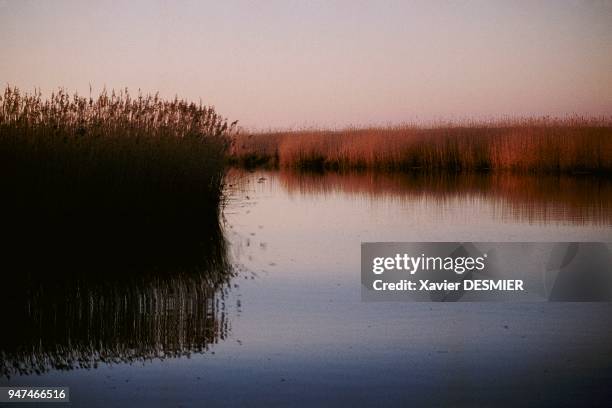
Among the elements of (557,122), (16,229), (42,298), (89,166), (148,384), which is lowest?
(148,384)

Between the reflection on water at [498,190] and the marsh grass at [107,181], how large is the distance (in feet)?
10.7

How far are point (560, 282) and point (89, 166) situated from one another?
458cm

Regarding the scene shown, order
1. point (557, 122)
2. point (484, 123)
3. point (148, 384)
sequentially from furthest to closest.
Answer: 1. point (484, 123)
2. point (557, 122)
3. point (148, 384)

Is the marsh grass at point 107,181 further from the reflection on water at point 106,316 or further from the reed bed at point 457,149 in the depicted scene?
the reed bed at point 457,149

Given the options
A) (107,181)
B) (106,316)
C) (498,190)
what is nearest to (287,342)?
(106,316)

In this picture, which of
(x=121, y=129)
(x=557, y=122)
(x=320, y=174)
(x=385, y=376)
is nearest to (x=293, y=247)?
(x=121, y=129)

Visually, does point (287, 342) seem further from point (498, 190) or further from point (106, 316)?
point (498, 190)

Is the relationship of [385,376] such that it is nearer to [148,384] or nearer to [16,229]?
[148,384]

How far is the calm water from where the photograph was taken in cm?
355

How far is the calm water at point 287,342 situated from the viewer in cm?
355

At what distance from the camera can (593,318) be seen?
4.91 metres

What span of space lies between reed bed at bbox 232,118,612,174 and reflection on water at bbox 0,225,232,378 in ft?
25.3

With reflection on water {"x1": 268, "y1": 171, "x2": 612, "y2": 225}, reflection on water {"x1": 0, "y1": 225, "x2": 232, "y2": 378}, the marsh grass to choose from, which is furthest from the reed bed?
reflection on water {"x1": 0, "y1": 225, "x2": 232, "y2": 378}

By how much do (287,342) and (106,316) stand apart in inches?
41.5
